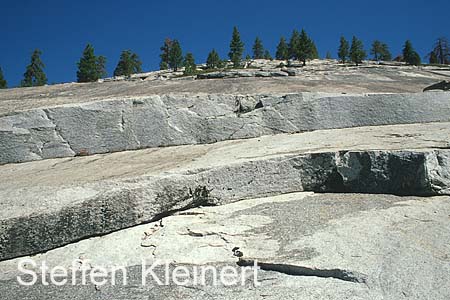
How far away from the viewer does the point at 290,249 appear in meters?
4.73

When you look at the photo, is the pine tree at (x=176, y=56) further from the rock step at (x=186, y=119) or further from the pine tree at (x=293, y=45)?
the rock step at (x=186, y=119)

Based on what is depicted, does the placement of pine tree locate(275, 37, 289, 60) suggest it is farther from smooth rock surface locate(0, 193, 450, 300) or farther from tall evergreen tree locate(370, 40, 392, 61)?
smooth rock surface locate(0, 193, 450, 300)

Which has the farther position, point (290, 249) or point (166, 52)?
point (166, 52)

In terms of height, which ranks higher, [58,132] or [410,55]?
[410,55]

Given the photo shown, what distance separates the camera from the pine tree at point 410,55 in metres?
66.6

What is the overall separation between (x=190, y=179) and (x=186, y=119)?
372 centimetres

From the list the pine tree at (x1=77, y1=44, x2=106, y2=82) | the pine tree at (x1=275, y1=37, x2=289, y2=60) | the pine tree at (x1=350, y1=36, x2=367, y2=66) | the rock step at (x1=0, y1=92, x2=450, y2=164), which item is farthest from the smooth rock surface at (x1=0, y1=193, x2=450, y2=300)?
the pine tree at (x1=275, y1=37, x2=289, y2=60)

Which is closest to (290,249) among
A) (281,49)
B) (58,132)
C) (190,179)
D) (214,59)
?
(190,179)

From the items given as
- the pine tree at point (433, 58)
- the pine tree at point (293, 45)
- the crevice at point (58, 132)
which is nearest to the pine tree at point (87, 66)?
the pine tree at point (293, 45)

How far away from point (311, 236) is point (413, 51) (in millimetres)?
74571

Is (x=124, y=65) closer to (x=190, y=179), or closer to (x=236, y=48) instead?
(x=236, y=48)

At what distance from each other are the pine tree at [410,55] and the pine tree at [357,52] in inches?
321

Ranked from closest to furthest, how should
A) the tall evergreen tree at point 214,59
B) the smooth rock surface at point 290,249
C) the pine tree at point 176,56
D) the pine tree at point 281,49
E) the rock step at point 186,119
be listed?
the smooth rock surface at point 290,249, the rock step at point 186,119, the tall evergreen tree at point 214,59, the pine tree at point 176,56, the pine tree at point 281,49

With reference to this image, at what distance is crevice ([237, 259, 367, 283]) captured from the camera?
4066mm
